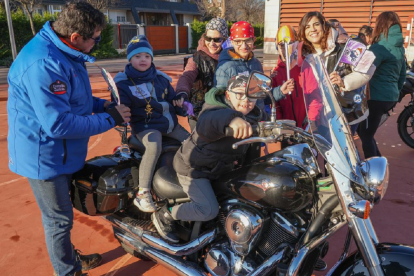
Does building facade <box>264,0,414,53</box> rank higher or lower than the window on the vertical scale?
lower

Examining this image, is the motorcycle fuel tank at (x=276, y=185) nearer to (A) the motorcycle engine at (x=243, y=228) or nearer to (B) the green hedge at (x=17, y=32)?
(A) the motorcycle engine at (x=243, y=228)

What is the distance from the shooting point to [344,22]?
44.0 ft

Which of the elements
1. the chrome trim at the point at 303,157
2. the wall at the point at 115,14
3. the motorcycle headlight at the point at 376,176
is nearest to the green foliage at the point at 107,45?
the wall at the point at 115,14

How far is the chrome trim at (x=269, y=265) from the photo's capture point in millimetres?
1987

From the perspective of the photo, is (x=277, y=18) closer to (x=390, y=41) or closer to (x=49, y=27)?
(x=390, y=41)

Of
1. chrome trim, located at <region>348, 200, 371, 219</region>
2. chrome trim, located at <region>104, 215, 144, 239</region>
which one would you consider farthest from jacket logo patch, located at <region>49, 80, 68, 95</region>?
chrome trim, located at <region>348, 200, 371, 219</region>

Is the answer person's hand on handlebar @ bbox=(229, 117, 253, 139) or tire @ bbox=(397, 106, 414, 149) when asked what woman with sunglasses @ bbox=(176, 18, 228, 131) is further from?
tire @ bbox=(397, 106, 414, 149)

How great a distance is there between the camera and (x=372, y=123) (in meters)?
4.06

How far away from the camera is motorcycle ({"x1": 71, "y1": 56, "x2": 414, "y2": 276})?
1702 mm

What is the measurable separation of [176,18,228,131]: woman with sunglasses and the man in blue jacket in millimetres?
1510

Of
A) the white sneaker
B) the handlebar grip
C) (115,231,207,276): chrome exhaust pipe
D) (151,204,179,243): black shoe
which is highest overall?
the handlebar grip

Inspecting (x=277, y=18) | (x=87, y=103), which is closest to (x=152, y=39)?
(x=277, y=18)

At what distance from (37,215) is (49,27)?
219cm

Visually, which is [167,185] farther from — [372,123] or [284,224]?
[372,123]
